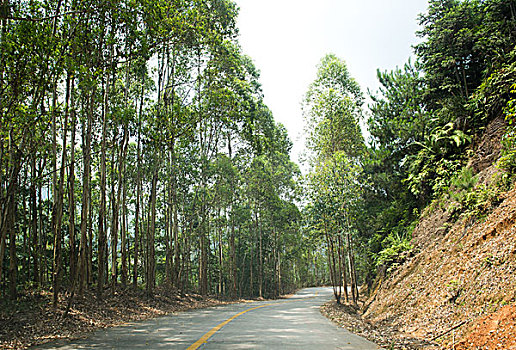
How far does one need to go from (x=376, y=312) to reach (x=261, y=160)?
62.6 ft

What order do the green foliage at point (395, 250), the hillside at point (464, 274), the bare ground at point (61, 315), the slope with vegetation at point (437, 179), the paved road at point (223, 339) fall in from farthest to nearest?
the green foliage at point (395, 250)
the slope with vegetation at point (437, 179)
the bare ground at point (61, 315)
the hillside at point (464, 274)
the paved road at point (223, 339)

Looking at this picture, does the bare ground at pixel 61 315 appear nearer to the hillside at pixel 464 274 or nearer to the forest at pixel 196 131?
the forest at pixel 196 131

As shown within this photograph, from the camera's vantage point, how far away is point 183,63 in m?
20.6

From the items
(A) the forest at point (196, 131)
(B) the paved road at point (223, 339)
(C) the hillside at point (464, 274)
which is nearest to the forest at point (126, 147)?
(A) the forest at point (196, 131)

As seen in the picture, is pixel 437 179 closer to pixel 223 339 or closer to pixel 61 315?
pixel 223 339

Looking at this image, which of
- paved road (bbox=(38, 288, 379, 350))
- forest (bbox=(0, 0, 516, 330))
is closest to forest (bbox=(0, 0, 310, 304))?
forest (bbox=(0, 0, 516, 330))

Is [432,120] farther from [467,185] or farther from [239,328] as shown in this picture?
[239,328]

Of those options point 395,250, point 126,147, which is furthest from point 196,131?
point 395,250

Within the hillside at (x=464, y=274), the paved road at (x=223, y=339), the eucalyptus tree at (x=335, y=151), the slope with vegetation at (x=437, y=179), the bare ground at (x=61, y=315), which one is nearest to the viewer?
the paved road at (x=223, y=339)

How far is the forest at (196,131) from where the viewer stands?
31.5 feet

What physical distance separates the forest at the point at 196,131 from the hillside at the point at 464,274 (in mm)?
670

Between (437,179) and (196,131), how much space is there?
1392 centimetres

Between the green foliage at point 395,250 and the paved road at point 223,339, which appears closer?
the paved road at point 223,339

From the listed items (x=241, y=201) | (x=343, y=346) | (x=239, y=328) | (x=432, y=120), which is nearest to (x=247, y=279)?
(x=241, y=201)
